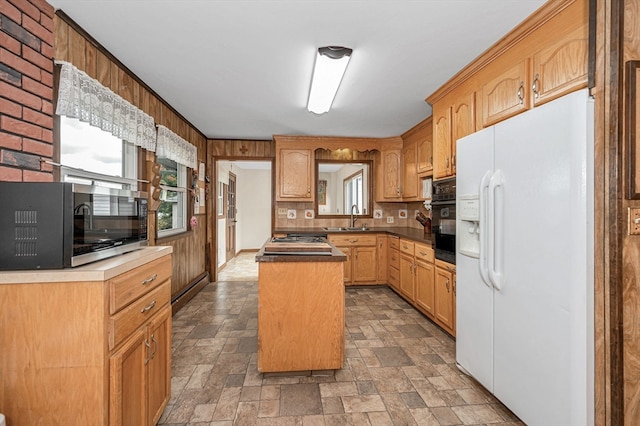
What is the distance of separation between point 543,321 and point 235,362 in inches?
82.9

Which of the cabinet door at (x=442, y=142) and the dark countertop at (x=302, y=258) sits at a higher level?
the cabinet door at (x=442, y=142)

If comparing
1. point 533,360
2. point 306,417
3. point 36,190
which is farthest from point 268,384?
point 36,190

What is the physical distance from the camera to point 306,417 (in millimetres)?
1791

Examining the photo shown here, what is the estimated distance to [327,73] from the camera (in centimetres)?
243

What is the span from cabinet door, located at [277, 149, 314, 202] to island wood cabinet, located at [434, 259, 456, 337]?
2385 mm

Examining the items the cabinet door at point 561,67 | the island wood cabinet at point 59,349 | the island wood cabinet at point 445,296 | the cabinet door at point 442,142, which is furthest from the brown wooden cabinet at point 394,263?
the island wood cabinet at point 59,349

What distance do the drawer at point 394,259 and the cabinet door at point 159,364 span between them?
3125 mm

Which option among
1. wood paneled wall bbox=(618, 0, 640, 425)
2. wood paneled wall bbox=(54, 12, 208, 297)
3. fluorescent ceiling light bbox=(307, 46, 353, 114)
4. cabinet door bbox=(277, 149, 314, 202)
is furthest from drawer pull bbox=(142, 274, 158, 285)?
cabinet door bbox=(277, 149, 314, 202)

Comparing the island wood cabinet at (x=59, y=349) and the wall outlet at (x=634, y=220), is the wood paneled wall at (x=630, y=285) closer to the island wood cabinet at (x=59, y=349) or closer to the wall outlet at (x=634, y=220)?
the wall outlet at (x=634, y=220)

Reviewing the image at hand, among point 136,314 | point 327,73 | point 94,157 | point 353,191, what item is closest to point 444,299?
point 327,73

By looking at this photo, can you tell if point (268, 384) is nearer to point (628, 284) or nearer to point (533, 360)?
point (533, 360)

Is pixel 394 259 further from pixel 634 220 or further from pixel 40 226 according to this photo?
pixel 40 226

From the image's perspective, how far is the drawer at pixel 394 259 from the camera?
423cm

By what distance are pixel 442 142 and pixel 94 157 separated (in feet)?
9.76
